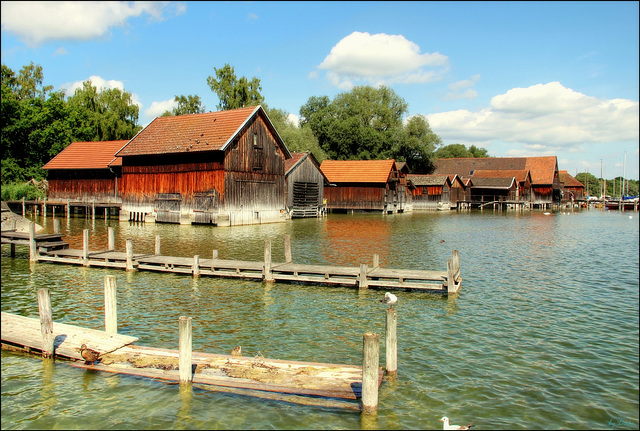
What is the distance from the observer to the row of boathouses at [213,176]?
39.0 metres

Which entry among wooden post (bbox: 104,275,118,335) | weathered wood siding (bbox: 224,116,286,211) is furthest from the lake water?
weathered wood siding (bbox: 224,116,286,211)

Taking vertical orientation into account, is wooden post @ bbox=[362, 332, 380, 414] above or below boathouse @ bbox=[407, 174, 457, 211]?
below

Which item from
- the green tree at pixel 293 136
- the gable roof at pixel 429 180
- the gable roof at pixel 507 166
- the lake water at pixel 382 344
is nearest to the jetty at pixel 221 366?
the lake water at pixel 382 344

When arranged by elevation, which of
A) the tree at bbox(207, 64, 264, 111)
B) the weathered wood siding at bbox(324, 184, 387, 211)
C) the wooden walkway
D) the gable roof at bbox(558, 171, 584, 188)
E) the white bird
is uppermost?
the tree at bbox(207, 64, 264, 111)

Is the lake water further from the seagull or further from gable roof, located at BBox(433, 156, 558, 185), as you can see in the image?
gable roof, located at BBox(433, 156, 558, 185)

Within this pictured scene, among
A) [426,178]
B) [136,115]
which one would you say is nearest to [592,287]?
[426,178]

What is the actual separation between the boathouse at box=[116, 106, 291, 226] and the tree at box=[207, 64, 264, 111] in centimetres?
2524

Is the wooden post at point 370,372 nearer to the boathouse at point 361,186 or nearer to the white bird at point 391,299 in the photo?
the white bird at point 391,299

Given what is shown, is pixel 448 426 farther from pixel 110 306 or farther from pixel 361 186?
pixel 361 186

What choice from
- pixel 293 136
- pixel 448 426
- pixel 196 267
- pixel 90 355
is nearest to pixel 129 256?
pixel 196 267

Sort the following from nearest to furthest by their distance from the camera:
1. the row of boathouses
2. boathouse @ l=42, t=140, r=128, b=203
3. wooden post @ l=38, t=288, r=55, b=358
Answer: wooden post @ l=38, t=288, r=55, b=358, the row of boathouses, boathouse @ l=42, t=140, r=128, b=203

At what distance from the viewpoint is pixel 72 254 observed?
21.4 m

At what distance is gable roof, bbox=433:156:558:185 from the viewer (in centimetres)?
9200

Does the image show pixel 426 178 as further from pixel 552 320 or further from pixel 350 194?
pixel 552 320
